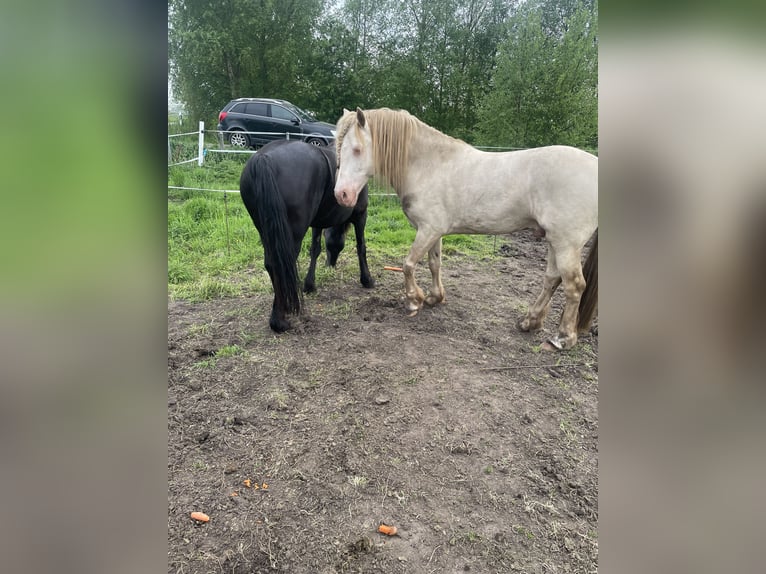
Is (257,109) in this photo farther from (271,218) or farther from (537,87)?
(271,218)

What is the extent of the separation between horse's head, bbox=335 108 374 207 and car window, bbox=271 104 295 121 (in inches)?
312

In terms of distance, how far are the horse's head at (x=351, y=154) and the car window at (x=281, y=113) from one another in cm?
793

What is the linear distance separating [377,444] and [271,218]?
5.47ft

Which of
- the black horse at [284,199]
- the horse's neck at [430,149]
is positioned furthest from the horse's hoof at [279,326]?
the horse's neck at [430,149]

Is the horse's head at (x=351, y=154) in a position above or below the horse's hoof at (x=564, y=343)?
above

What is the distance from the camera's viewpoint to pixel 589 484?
1.84 m

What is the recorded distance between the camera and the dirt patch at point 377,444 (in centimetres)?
151

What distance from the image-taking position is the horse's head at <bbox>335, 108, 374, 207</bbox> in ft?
10.6

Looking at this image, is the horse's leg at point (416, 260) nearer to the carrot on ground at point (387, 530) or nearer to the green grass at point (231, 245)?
the green grass at point (231, 245)
